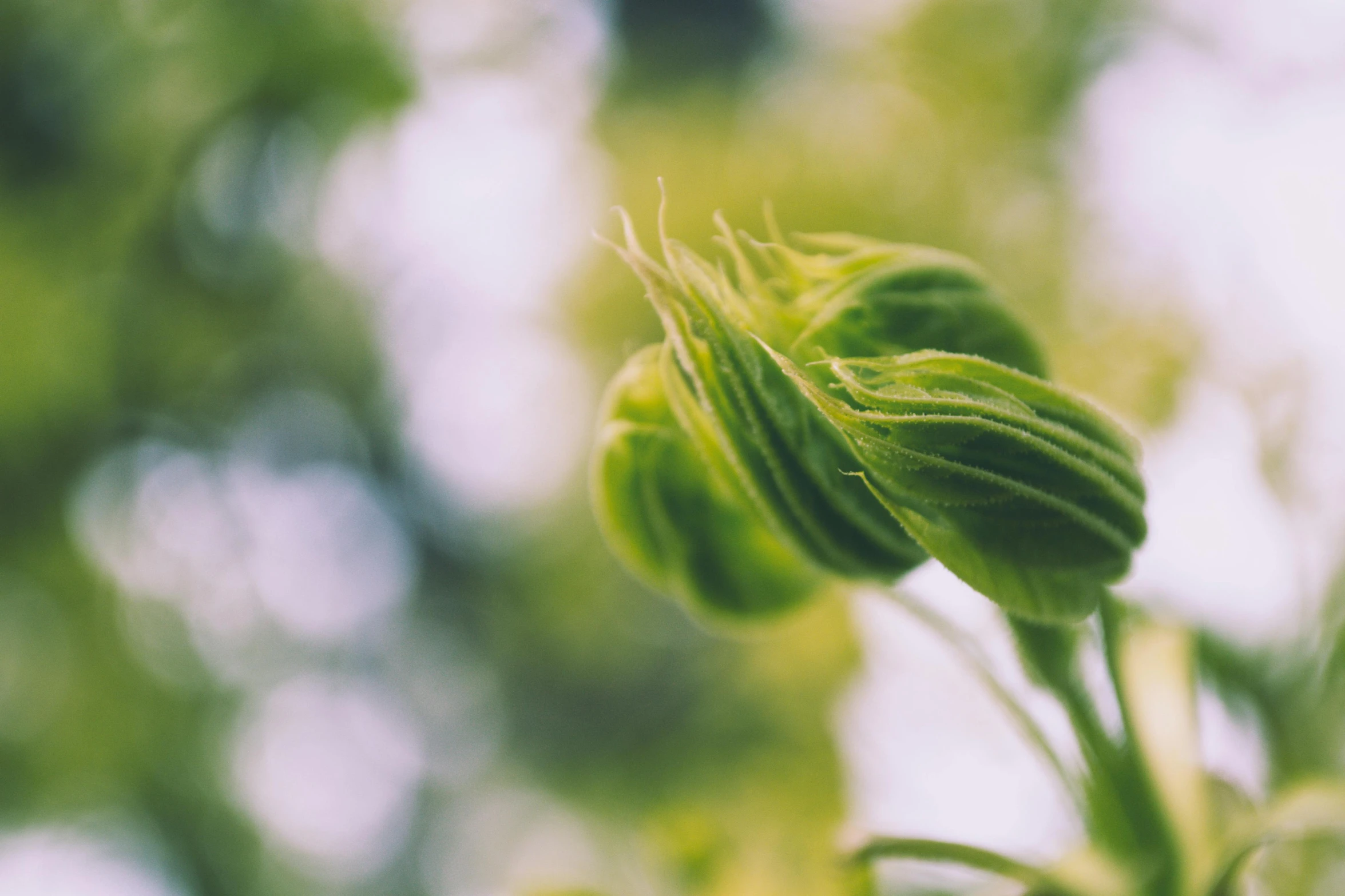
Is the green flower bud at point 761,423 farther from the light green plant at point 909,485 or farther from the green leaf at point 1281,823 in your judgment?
the green leaf at point 1281,823

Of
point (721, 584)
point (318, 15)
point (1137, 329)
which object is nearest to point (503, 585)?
point (318, 15)

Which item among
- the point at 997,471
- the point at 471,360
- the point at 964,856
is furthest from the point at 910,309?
the point at 471,360

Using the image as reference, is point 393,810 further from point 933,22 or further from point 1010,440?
point 1010,440

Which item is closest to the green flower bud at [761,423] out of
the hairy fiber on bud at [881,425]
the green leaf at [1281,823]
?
the hairy fiber on bud at [881,425]

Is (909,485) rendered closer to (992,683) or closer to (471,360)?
(992,683)

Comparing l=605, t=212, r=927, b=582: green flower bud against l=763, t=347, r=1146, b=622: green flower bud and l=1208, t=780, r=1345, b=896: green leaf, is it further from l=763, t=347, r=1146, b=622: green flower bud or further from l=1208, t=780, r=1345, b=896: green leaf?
l=1208, t=780, r=1345, b=896: green leaf
